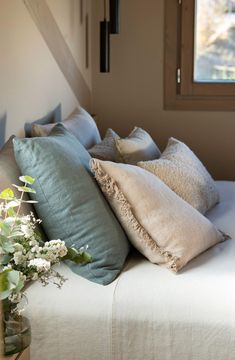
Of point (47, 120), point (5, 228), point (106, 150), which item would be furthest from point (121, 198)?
point (47, 120)

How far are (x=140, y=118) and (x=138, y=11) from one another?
26.6 inches

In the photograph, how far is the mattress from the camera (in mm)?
1971

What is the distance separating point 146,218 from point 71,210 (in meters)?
0.26

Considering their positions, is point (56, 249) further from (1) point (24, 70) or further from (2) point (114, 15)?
(2) point (114, 15)

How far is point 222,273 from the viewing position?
6.98 feet

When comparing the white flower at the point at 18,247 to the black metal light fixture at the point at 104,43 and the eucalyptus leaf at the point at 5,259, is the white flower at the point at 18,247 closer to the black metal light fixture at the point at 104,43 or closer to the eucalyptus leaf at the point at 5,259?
the eucalyptus leaf at the point at 5,259

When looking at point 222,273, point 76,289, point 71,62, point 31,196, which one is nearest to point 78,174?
point 31,196

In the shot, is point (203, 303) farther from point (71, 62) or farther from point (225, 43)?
point (225, 43)

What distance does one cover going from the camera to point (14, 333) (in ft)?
5.13

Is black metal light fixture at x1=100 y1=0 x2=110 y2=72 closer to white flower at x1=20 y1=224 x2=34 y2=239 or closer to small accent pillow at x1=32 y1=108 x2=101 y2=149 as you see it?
small accent pillow at x1=32 y1=108 x2=101 y2=149

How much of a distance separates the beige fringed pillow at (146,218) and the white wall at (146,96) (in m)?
1.94

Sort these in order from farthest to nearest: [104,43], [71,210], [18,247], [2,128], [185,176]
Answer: [104,43] < [185,176] < [2,128] < [71,210] < [18,247]

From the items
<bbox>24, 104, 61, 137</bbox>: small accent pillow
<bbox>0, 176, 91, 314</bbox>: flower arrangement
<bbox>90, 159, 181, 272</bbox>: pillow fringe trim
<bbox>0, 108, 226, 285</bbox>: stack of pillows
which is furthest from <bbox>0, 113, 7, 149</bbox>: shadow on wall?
<bbox>0, 176, 91, 314</bbox>: flower arrangement

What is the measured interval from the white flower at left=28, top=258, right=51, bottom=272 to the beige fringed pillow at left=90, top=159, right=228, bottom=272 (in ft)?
2.40
